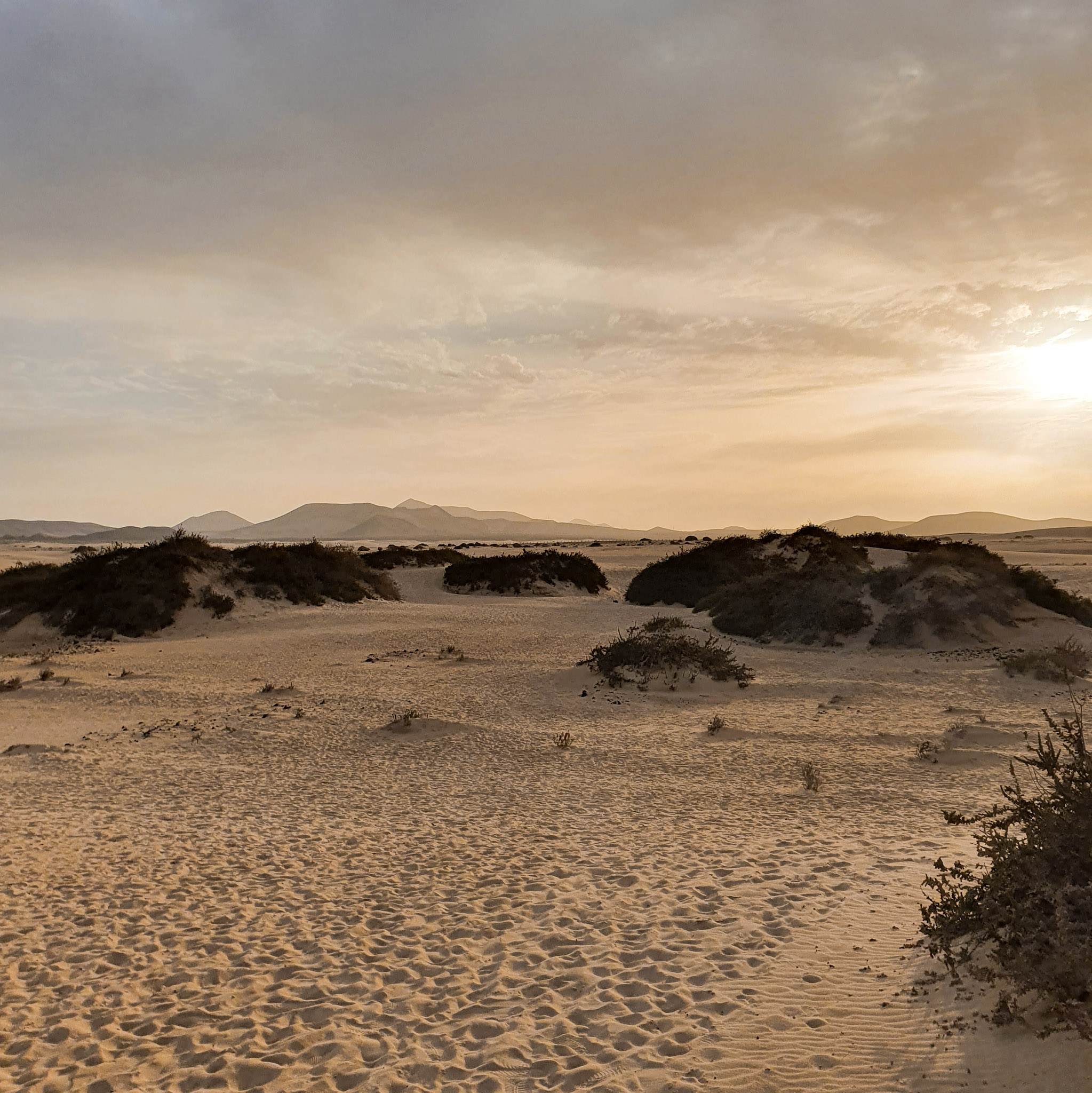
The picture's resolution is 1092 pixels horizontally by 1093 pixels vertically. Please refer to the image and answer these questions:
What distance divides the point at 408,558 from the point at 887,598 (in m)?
33.0

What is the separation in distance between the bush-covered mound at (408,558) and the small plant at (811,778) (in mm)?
35092

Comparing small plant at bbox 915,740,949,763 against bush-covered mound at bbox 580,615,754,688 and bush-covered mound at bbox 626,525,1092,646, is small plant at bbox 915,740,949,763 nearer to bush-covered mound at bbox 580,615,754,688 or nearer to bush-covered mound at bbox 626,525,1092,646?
bush-covered mound at bbox 580,615,754,688

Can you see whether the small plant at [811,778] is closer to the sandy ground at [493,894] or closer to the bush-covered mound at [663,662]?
the sandy ground at [493,894]

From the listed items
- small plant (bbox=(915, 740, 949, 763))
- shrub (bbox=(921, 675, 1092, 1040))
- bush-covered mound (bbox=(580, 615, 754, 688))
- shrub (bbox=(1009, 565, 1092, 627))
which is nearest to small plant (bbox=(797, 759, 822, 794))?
small plant (bbox=(915, 740, 949, 763))

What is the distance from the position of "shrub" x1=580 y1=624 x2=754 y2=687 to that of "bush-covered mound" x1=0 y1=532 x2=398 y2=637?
1597 cm

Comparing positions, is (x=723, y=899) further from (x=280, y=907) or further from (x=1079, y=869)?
(x=280, y=907)

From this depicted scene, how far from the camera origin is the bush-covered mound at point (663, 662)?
55.8ft

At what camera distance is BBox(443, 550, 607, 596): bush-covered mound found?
3866 centimetres

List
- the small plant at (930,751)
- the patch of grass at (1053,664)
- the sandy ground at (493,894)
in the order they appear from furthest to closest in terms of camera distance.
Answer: the patch of grass at (1053,664)
the small plant at (930,751)
the sandy ground at (493,894)

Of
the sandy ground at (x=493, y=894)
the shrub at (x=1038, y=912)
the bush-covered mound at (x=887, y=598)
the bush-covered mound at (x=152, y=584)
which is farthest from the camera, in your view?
the bush-covered mound at (x=152, y=584)

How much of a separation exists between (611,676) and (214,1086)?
12.9 m

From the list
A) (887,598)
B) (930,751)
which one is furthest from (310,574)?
(930,751)

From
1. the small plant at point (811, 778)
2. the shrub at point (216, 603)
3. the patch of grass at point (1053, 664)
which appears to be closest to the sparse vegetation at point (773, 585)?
the patch of grass at point (1053, 664)

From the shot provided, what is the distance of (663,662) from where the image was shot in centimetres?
1733
